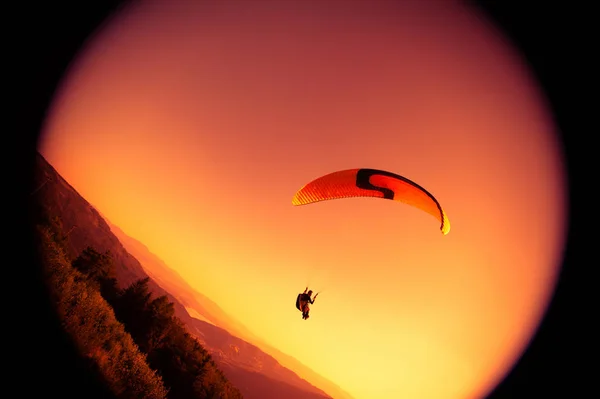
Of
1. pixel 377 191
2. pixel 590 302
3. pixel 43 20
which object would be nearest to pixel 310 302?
pixel 377 191

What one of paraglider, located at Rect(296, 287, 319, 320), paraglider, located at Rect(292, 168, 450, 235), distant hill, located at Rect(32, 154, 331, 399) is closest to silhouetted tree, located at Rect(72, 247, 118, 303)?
distant hill, located at Rect(32, 154, 331, 399)

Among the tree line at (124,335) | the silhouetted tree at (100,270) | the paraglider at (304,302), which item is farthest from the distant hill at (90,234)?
the paraglider at (304,302)

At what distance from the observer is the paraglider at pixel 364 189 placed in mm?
11242

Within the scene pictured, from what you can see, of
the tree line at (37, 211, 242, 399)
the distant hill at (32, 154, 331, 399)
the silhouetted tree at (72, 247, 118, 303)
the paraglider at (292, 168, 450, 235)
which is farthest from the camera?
the distant hill at (32, 154, 331, 399)

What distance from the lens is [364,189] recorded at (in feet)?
39.4

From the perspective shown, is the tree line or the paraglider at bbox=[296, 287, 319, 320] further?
the paraglider at bbox=[296, 287, 319, 320]

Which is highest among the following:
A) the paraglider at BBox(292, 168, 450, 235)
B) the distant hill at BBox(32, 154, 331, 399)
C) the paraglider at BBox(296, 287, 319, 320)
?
the paraglider at BBox(292, 168, 450, 235)

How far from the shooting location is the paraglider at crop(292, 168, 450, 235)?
1124 centimetres

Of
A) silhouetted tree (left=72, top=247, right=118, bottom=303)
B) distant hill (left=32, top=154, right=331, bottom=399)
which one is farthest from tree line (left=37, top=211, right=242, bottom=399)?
distant hill (left=32, top=154, right=331, bottom=399)

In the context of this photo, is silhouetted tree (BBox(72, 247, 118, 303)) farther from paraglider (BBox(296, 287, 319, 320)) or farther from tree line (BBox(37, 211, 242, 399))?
paraglider (BBox(296, 287, 319, 320))

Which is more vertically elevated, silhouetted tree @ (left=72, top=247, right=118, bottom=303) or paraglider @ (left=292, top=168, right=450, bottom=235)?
paraglider @ (left=292, top=168, right=450, bottom=235)

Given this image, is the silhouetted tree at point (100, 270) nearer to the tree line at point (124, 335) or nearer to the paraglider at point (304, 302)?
the tree line at point (124, 335)

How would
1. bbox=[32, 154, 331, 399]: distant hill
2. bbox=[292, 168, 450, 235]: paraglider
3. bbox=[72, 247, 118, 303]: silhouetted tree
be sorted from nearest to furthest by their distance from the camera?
1. bbox=[292, 168, 450, 235]: paraglider
2. bbox=[72, 247, 118, 303]: silhouetted tree
3. bbox=[32, 154, 331, 399]: distant hill

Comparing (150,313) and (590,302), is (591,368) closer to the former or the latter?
(590,302)
